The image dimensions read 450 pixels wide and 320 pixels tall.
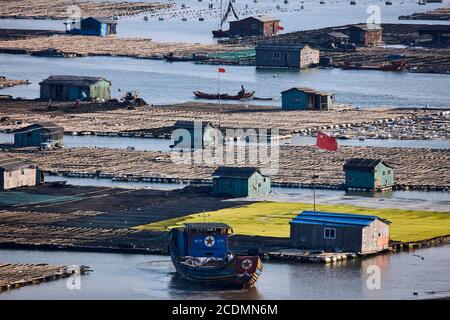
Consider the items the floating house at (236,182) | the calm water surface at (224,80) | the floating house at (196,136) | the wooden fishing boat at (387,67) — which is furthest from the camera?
the wooden fishing boat at (387,67)

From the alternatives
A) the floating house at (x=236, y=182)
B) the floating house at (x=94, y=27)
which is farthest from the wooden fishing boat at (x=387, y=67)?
the floating house at (x=236, y=182)

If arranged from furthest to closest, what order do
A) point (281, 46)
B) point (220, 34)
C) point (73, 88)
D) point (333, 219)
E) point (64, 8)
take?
point (64, 8) → point (220, 34) → point (281, 46) → point (73, 88) → point (333, 219)

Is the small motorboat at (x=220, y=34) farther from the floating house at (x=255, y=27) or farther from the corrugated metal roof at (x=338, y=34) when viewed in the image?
the corrugated metal roof at (x=338, y=34)

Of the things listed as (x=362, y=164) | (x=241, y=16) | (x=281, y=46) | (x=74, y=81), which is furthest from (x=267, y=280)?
(x=241, y=16)

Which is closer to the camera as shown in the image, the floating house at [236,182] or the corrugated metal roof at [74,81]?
the floating house at [236,182]

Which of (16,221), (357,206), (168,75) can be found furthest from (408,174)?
(168,75)

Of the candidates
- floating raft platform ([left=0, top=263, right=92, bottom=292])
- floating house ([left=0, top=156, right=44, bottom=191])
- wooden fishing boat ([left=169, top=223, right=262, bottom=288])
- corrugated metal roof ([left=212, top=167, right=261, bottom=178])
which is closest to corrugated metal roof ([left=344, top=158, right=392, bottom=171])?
corrugated metal roof ([left=212, top=167, right=261, bottom=178])

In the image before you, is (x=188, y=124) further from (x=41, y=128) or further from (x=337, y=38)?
(x=337, y=38)

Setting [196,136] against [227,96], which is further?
[227,96]
